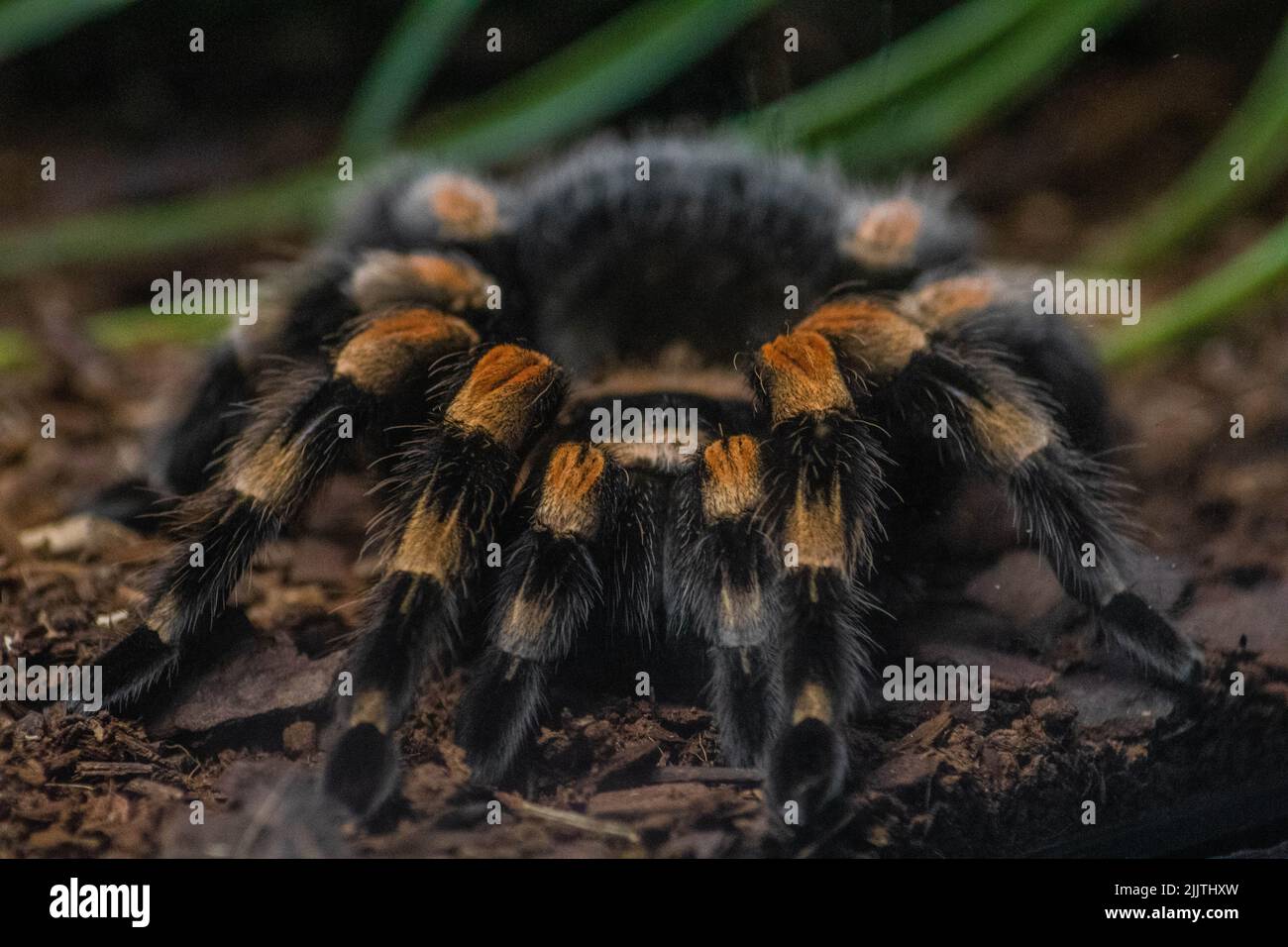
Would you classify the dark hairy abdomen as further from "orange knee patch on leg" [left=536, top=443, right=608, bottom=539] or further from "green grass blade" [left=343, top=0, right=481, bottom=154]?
"green grass blade" [left=343, top=0, right=481, bottom=154]

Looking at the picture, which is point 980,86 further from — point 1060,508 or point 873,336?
point 1060,508

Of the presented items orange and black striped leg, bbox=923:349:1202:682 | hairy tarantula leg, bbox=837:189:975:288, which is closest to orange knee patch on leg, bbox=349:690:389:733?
orange and black striped leg, bbox=923:349:1202:682

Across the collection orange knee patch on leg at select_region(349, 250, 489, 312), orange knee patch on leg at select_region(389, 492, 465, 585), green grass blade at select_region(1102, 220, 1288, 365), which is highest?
green grass blade at select_region(1102, 220, 1288, 365)

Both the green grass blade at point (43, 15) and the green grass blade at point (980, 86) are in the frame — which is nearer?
the green grass blade at point (980, 86)

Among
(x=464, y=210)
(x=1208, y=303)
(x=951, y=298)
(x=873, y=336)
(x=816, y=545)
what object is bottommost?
(x=816, y=545)

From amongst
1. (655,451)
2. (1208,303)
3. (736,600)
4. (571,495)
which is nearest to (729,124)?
(1208,303)

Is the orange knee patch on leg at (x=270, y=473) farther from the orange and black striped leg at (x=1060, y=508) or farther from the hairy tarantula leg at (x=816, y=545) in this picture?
the orange and black striped leg at (x=1060, y=508)

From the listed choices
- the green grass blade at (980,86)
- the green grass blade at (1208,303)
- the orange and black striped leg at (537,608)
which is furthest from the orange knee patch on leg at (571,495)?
the green grass blade at (980,86)
